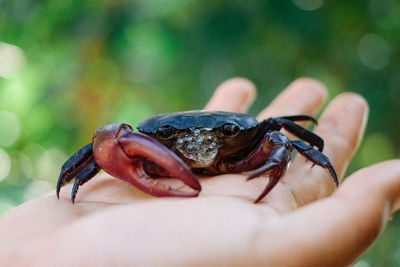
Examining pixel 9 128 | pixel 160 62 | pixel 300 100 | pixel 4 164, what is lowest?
pixel 4 164

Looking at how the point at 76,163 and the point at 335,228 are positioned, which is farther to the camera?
the point at 76,163

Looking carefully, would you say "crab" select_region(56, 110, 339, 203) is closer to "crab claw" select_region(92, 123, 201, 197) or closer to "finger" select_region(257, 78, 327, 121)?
"crab claw" select_region(92, 123, 201, 197)

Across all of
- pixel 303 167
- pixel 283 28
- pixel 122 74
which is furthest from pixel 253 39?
pixel 303 167

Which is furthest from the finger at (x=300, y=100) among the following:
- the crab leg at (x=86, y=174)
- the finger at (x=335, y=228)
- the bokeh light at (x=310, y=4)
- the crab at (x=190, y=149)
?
the finger at (x=335, y=228)

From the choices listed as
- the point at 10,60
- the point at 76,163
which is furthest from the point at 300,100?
the point at 10,60

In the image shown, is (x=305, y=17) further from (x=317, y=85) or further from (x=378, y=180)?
(x=378, y=180)

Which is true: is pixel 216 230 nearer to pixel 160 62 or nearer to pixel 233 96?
pixel 233 96

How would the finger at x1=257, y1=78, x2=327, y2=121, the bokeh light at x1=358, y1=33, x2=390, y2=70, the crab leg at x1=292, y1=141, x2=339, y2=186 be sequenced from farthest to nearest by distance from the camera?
the bokeh light at x1=358, y1=33, x2=390, y2=70
the finger at x1=257, y1=78, x2=327, y2=121
the crab leg at x1=292, y1=141, x2=339, y2=186

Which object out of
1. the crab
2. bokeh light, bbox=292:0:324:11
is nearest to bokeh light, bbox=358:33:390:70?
Result: bokeh light, bbox=292:0:324:11
